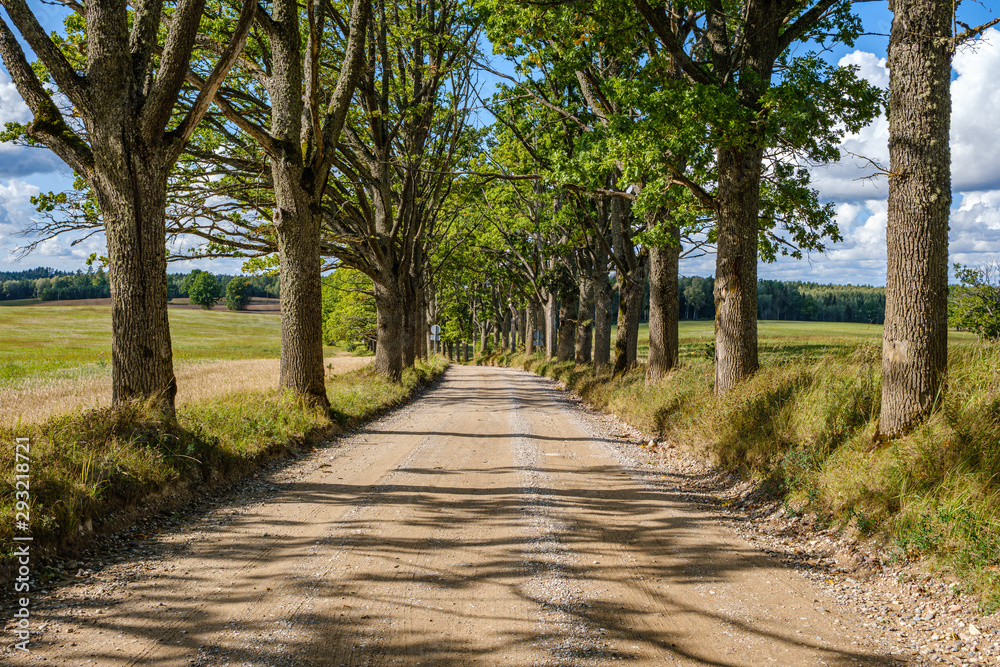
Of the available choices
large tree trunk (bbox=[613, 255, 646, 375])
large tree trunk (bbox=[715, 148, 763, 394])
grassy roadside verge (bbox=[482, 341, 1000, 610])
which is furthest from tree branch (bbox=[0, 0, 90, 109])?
large tree trunk (bbox=[613, 255, 646, 375])

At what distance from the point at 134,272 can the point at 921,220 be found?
8665 mm

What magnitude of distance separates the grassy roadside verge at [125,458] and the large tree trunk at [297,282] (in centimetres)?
110

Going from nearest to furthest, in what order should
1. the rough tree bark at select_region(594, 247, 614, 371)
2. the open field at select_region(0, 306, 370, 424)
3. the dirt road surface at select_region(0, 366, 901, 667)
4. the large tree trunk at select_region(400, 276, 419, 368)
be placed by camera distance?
the dirt road surface at select_region(0, 366, 901, 667) → the open field at select_region(0, 306, 370, 424) → the rough tree bark at select_region(594, 247, 614, 371) → the large tree trunk at select_region(400, 276, 419, 368)

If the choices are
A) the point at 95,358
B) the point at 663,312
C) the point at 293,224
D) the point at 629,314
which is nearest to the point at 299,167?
the point at 293,224

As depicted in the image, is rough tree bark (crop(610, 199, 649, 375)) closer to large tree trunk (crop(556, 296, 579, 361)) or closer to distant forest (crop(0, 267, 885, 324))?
large tree trunk (crop(556, 296, 579, 361))

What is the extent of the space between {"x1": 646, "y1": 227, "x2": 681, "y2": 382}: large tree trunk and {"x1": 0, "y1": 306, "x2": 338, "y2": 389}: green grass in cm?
1769

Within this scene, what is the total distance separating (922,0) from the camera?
536 centimetres

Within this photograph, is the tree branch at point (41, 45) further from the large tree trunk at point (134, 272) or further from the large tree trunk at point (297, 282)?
the large tree trunk at point (297, 282)

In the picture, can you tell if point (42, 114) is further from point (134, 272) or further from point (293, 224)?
point (293, 224)

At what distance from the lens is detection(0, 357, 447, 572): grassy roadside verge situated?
438cm

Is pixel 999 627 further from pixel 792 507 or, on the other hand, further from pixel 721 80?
pixel 721 80

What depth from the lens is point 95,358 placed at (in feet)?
110

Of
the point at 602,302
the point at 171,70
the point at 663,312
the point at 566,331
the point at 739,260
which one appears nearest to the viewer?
the point at 171,70

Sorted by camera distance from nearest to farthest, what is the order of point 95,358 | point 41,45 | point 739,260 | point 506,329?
point 41,45, point 739,260, point 95,358, point 506,329
